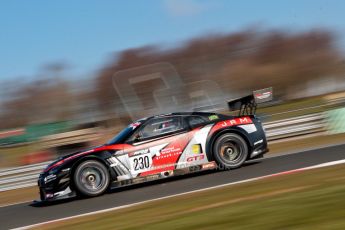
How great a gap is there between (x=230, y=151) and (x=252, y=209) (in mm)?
4541

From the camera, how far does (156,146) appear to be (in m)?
9.40

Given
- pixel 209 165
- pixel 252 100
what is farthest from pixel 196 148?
pixel 252 100

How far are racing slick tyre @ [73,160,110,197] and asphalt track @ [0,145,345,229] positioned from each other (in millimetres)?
178

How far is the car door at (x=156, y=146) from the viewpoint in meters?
9.27

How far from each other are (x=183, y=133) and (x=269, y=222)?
16.7 feet

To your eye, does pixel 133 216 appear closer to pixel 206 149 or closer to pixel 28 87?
pixel 206 149

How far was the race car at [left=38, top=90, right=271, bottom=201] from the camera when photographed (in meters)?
8.99

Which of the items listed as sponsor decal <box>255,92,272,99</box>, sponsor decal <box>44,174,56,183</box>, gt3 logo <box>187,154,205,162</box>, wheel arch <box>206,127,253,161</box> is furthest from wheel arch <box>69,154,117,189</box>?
sponsor decal <box>255,92,272,99</box>

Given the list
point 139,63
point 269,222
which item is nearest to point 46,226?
point 269,222

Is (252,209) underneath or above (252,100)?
underneath

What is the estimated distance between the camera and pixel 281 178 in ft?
25.0

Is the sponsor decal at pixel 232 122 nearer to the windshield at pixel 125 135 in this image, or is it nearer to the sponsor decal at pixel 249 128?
the sponsor decal at pixel 249 128

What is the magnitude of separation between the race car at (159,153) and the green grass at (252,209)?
80.8 inches

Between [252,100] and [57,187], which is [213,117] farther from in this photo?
[57,187]
